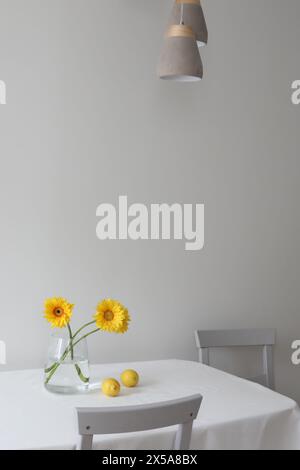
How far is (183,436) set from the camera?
65.5 inches

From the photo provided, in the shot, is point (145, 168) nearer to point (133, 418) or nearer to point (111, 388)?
point (111, 388)

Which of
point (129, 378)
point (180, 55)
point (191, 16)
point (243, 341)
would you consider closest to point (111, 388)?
point (129, 378)

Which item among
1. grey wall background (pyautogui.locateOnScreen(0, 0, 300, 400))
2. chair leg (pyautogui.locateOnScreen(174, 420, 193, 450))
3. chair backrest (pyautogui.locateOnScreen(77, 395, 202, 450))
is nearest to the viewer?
chair backrest (pyautogui.locateOnScreen(77, 395, 202, 450))

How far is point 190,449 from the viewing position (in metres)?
1.76

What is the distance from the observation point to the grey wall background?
99.0 inches

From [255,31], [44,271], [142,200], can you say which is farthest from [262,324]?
[255,31]

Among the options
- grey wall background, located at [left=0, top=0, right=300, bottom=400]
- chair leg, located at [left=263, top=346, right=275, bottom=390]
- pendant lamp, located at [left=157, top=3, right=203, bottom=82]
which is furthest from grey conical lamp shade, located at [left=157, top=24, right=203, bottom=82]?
chair leg, located at [left=263, top=346, right=275, bottom=390]

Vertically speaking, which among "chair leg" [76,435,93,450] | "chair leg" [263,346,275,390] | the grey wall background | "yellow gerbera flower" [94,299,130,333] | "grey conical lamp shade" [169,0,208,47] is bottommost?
"chair leg" [263,346,275,390]

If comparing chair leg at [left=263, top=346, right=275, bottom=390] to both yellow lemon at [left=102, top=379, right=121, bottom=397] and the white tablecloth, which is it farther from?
yellow lemon at [left=102, top=379, right=121, bottom=397]

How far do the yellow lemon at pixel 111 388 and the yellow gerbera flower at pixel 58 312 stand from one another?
0.22 meters

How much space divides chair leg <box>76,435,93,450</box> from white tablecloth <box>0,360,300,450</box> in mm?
66

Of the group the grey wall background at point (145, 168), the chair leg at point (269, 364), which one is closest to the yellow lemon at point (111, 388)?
the grey wall background at point (145, 168)

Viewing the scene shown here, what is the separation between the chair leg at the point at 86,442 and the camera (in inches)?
60.7

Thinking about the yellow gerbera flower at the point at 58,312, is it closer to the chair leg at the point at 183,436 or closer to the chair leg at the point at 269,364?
the chair leg at the point at 183,436
